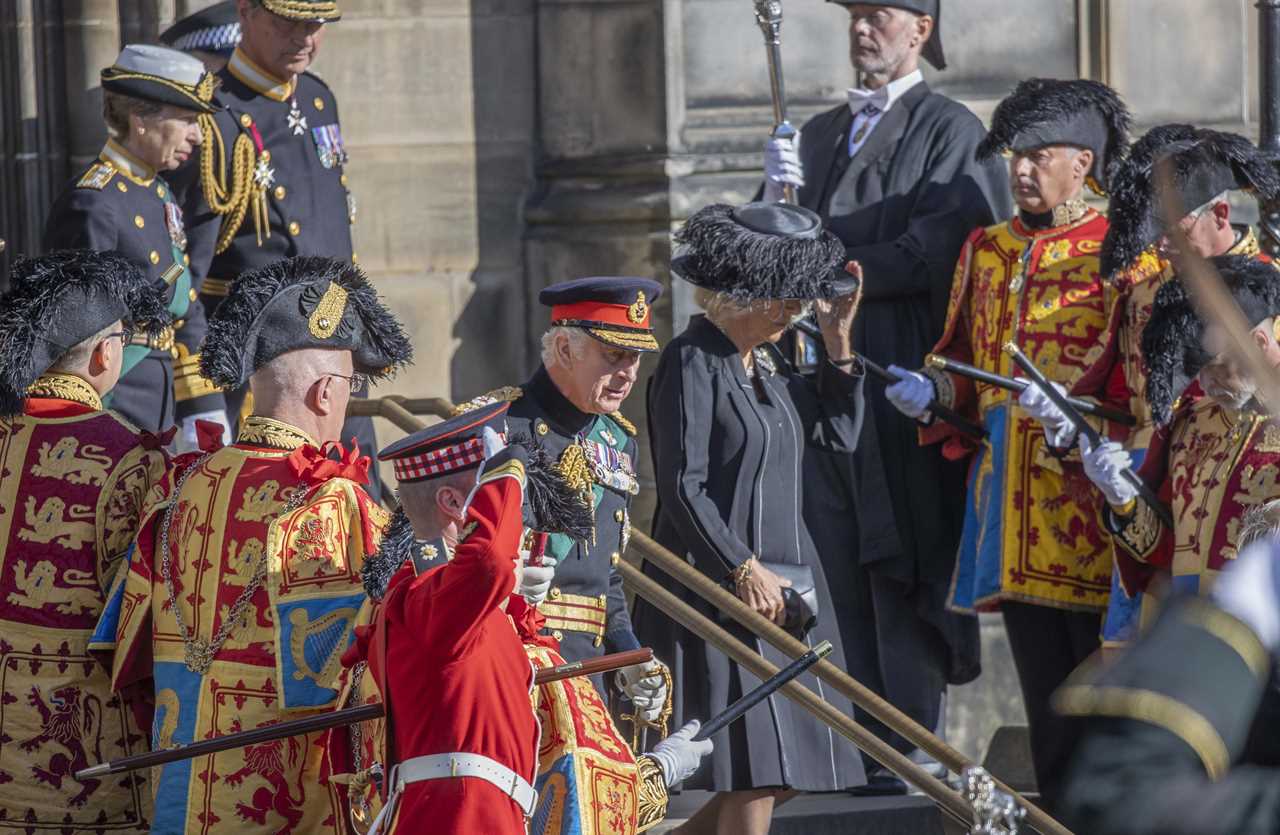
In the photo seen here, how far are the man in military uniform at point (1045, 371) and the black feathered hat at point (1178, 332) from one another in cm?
74

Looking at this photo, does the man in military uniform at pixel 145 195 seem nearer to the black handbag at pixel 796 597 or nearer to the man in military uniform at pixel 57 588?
the man in military uniform at pixel 57 588

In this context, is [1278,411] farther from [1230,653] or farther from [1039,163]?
[1039,163]

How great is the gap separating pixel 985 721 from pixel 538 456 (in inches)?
156

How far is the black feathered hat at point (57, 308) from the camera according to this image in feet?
18.7

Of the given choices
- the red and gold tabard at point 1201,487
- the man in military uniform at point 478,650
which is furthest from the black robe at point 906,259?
the man in military uniform at point 478,650

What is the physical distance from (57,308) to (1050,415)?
304 cm

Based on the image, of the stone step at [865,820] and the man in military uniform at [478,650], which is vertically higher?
the man in military uniform at [478,650]

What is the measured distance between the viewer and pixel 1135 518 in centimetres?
701

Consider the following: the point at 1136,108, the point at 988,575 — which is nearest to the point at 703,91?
the point at 1136,108

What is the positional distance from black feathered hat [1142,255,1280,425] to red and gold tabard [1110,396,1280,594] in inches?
2.4

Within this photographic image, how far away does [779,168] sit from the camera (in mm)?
8164

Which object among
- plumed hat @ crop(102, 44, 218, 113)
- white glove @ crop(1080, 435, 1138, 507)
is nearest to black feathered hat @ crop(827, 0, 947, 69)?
white glove @ crop(1080, 435, 1138, 507)

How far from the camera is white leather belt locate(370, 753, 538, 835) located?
15.7ft

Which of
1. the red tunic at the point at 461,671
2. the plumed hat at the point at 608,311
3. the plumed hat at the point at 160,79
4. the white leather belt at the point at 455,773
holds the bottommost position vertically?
the white leather belt at the point at 455,773
